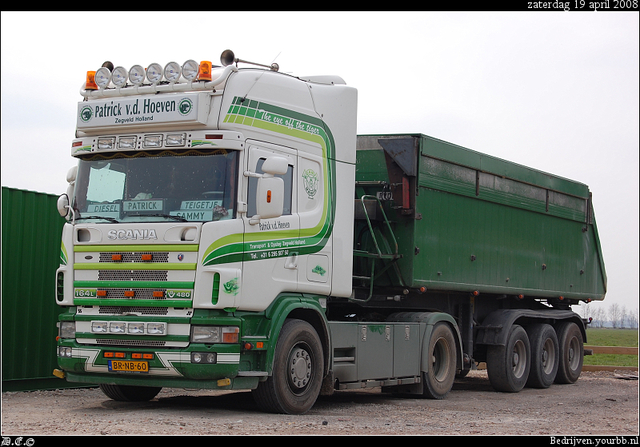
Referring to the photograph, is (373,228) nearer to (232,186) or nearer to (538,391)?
(232,186)

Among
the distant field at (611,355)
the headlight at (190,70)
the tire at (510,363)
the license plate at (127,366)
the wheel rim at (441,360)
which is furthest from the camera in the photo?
the distant field at (611,355)

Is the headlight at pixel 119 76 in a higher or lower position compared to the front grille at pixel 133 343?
higher

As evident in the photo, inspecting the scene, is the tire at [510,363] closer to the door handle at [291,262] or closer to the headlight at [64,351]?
the door handle at [291,262]

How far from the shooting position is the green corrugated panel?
12.5m

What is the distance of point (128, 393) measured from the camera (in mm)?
11539

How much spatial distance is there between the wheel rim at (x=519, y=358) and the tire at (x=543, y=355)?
0.47 m

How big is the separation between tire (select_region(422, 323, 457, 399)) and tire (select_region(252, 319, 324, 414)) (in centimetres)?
313

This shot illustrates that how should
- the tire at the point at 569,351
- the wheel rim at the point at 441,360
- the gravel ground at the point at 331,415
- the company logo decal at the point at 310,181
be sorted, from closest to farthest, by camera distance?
the gravel ground at the point at 331,415 → the company logo decal at the point at 310,181 → the wheel rim at the point at 441,360 → the tire at the point at 569,351

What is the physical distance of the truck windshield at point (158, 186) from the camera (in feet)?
32.3

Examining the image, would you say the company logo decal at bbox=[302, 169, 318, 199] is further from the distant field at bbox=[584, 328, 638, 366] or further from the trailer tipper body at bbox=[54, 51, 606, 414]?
the distant field at bbox=[584, 328, 638, 366]

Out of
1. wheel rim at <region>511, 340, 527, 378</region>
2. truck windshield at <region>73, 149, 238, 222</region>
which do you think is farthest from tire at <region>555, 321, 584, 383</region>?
truck windshield at <region>73, 149, 238, 222</region>

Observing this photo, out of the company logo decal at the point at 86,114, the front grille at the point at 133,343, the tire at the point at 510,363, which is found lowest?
the tire at the point at 510,363

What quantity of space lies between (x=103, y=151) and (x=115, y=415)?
10.5 feet

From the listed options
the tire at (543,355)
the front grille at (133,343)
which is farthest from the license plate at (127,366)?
the tire at (543,355)
